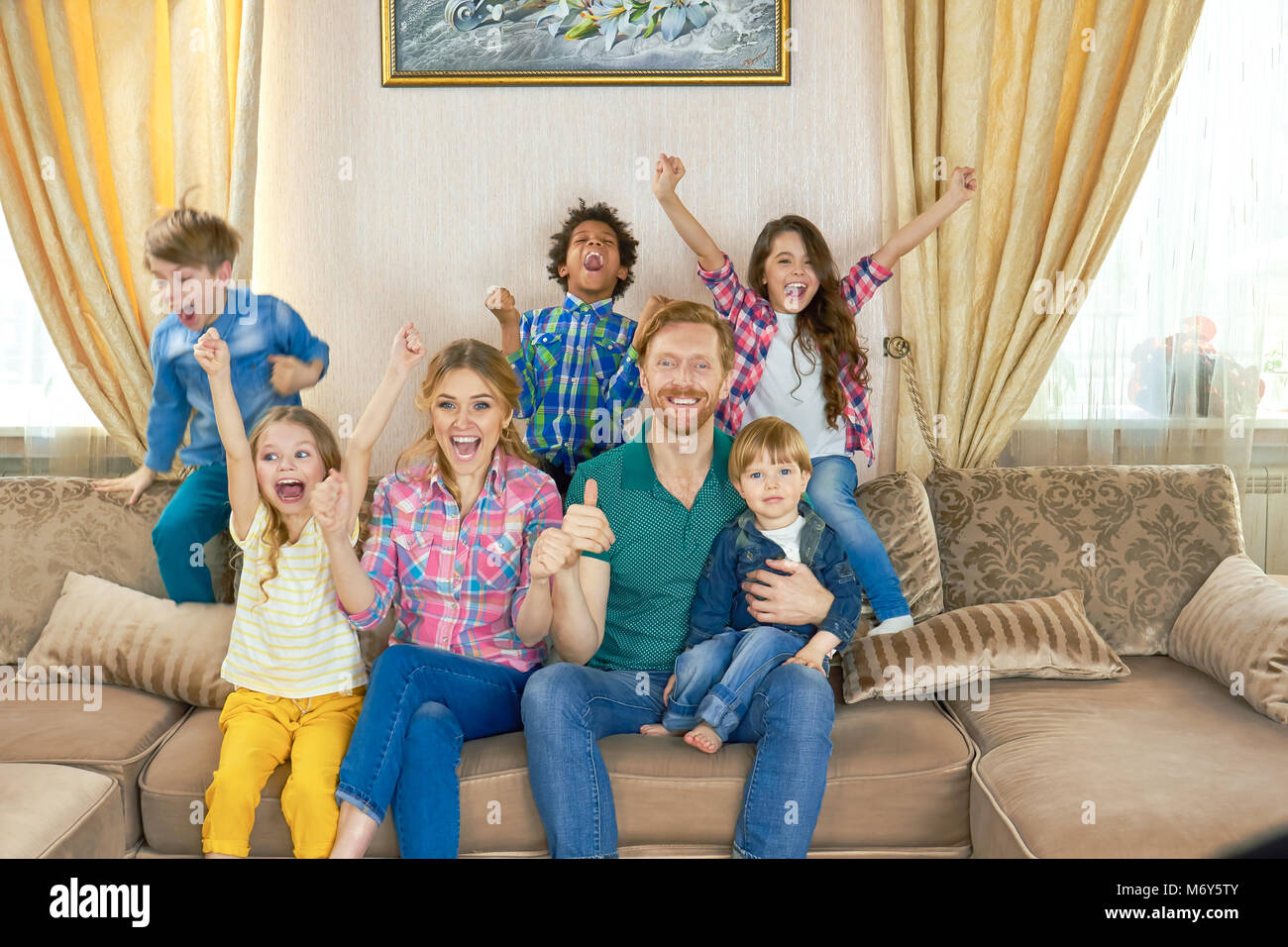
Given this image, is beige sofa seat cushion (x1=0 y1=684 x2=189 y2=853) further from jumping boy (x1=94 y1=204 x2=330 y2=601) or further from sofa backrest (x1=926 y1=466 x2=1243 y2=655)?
sofa backrest (x1=926 y1=466 x2=1243 y2=655)

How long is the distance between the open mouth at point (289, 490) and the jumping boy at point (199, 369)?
1.49 ft

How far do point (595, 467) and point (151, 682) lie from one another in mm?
1083

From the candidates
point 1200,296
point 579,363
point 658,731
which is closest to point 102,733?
point 658,731

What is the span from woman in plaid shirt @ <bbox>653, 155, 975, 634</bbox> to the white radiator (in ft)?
4.06

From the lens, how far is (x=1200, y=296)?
2867 mm

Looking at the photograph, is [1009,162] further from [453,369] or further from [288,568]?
[288,568]

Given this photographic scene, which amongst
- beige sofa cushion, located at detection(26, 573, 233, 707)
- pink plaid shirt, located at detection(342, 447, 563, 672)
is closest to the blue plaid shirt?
pink plaid shirt, located at detection(342, 447, 563, 672)

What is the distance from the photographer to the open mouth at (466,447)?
2.01 m

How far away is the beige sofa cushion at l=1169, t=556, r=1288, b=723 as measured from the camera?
2020 mm

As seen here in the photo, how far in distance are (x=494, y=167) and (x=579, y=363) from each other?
2.21ft

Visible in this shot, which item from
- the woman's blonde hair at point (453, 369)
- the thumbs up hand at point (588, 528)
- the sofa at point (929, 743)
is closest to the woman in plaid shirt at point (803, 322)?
the sofa at point (929, 743)

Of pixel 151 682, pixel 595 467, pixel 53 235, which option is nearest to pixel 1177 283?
pixel 595 467
